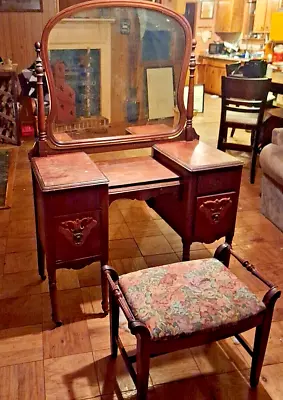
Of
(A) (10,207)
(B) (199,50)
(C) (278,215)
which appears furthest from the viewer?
(B) (199,50)

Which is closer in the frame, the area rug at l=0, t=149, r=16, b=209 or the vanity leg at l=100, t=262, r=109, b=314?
the vanity leg at l=100, t=262, r=109, b=314

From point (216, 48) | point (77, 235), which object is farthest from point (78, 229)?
point (216, 48)

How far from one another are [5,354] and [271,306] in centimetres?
101

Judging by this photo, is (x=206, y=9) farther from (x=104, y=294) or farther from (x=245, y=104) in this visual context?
(x=104, y=294)

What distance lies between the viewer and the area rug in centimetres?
302

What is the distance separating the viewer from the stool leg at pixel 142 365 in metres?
1.26

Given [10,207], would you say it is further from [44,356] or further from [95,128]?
[44,356]

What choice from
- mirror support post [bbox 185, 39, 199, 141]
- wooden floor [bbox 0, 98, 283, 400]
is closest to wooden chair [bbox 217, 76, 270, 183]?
wooden floor [bbox 0, 98, 283, 400]

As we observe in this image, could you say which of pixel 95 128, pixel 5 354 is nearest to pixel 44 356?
pixel 5 354

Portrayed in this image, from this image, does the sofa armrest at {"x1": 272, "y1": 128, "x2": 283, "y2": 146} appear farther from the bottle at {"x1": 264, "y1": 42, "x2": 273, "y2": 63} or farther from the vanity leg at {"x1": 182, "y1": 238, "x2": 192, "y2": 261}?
the bottle at {"x1": 264, "y1": 42, "x2": 273, "y2": 63}

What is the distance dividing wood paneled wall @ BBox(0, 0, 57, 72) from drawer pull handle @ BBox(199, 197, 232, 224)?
3337 millimetres

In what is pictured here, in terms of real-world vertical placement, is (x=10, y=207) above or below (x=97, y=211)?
below

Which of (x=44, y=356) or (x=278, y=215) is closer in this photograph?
(x=44, y=356)

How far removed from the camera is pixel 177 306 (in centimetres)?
134
